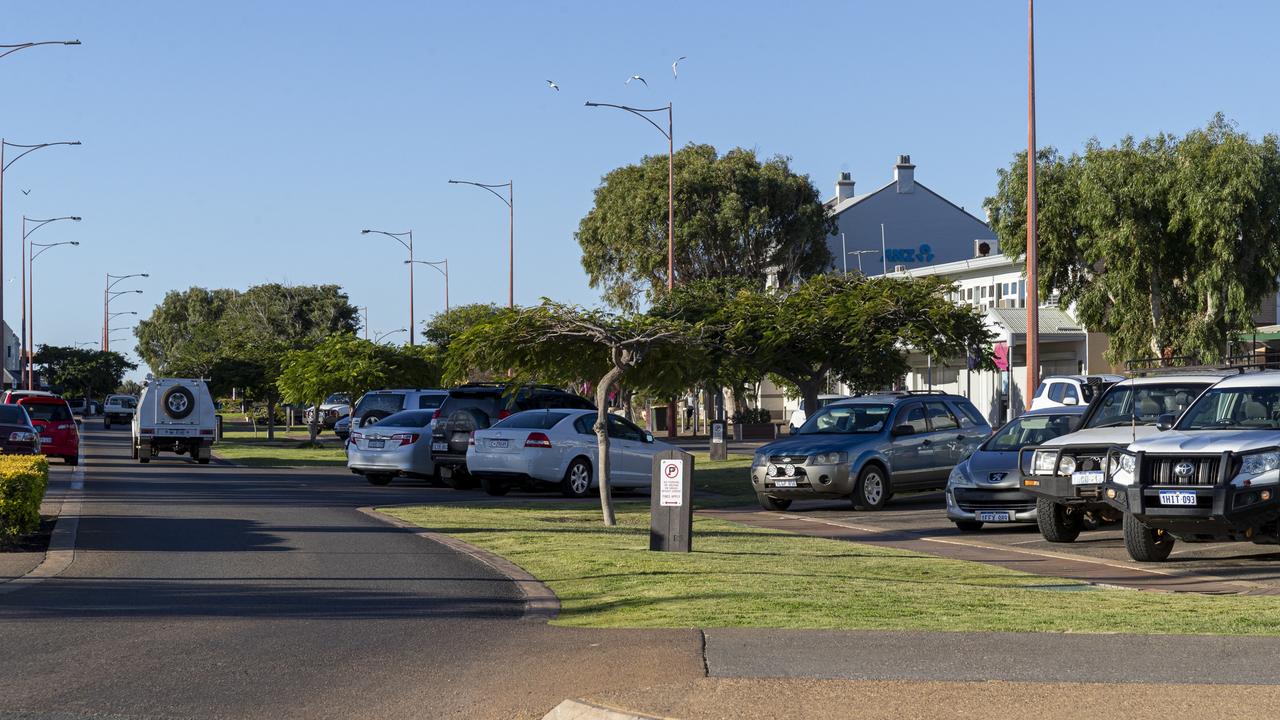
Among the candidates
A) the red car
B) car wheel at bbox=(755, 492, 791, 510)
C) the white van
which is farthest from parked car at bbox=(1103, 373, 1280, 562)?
the red car

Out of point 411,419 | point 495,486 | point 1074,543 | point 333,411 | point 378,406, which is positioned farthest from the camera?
point 333,411

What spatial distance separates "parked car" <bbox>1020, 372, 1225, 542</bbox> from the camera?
1583 cm

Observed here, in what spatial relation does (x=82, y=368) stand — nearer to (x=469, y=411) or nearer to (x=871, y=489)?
(x=469, y=411)

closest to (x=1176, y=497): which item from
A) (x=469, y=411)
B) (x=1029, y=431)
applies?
(x=1029, y=431)

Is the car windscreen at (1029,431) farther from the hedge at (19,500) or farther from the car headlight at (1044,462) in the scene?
the hedge at (19,500)

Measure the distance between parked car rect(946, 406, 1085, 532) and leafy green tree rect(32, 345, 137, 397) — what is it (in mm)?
117660

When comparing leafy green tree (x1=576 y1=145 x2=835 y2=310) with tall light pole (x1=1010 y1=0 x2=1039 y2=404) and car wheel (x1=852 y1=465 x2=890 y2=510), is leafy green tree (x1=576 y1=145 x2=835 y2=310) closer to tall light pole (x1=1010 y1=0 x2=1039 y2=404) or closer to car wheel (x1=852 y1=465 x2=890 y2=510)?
tall light pole (x1=1010 y1=0 x2=1039 y2=404)

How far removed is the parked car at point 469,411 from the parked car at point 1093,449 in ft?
Answer: 36.6

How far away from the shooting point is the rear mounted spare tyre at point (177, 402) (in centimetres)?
3634

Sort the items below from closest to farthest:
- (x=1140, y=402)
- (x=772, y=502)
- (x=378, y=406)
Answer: (x=1140, y=402) → (x=772, y=502) → (x=378, y=406)

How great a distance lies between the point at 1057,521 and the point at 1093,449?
4.30 feet

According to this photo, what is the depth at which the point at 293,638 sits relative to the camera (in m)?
9.82

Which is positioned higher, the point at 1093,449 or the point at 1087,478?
the point at 1093,449

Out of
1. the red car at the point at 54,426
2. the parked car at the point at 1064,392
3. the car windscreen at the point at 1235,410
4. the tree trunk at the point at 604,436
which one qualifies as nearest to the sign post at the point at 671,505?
the tree trunk at the point at 604,436
